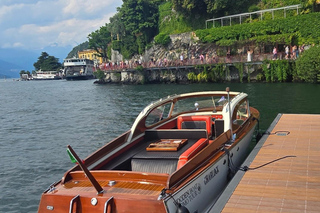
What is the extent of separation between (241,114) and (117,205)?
6157mm

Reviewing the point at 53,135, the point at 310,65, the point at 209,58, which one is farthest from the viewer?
the point at 209,58

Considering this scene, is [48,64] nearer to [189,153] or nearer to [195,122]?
[195,122]

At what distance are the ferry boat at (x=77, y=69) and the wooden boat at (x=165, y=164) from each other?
83387mm

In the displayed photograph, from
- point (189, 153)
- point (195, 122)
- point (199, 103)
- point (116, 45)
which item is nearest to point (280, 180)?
point (189, 153)

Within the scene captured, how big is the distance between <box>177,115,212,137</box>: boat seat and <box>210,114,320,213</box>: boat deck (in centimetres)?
164

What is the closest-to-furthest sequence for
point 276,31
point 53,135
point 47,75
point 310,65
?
point 53,135
point 310,65
point 276,31
point 47,75

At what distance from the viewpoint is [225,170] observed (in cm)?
814

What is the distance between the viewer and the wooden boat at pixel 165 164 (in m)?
5.69

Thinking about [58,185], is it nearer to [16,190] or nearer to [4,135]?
[16,190]

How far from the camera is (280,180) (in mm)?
6914

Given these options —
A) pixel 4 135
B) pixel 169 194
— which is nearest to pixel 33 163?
pixel 4 135

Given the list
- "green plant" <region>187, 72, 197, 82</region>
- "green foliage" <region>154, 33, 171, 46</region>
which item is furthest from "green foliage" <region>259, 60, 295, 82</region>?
"green foliage" <region>154, 33, 171, 46</region>

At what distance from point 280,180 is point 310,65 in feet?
84.9

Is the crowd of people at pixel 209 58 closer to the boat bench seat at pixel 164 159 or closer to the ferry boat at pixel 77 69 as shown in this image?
the boat bench seat at pixel 164 159
